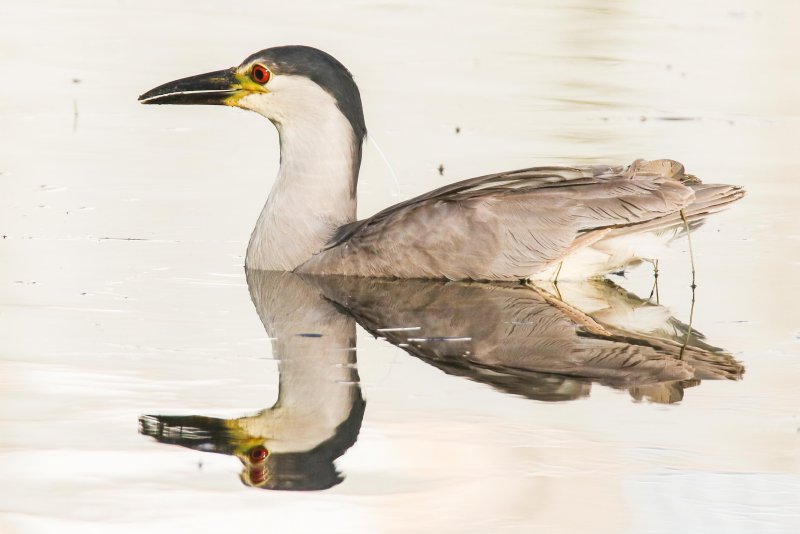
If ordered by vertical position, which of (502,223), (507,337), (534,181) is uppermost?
(534,181)

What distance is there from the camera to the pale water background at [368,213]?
240 inches

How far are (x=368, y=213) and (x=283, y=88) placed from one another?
1.62 meters

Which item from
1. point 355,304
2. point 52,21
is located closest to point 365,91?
point 52,21

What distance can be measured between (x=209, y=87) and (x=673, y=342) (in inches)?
153

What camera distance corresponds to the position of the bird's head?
10.5 meters

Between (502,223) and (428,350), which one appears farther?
(502,223)

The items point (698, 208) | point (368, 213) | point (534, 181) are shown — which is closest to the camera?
point (698, 208)

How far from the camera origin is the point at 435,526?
584 cm

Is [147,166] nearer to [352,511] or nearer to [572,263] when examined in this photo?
[572,263]

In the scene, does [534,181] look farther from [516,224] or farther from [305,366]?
[305,366]

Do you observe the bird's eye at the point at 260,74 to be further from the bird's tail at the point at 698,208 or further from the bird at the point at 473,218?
the bird's tail at the point at 698,208

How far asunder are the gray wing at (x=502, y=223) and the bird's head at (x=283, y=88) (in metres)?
0.97

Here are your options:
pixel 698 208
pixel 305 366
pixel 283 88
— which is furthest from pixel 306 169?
pixel 305 366

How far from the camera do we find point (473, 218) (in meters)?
9.94
